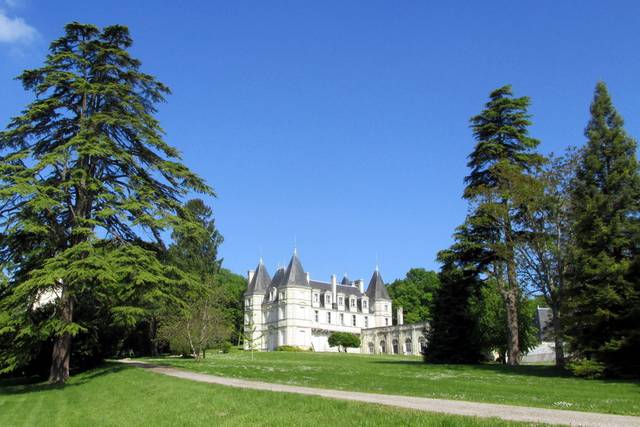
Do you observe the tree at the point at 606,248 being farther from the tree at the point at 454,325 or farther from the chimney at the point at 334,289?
the chimney at the point at 334,289

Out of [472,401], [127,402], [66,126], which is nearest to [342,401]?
[472,401]

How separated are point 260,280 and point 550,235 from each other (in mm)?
54157

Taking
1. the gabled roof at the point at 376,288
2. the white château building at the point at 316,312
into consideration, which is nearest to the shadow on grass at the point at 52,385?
the white château building at the point at 316,312

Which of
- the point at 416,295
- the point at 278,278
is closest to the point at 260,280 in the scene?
the point at 278,278

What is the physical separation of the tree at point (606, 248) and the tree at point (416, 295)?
6105cm

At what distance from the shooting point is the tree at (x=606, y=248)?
20.4m

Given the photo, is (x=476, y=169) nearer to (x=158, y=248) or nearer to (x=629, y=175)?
(x=629, y=175)

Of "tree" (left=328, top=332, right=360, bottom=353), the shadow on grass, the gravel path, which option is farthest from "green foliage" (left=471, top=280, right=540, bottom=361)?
"tree" (left=328, top=332, right=360, bottom=353)

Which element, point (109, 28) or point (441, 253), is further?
point (441, 253)

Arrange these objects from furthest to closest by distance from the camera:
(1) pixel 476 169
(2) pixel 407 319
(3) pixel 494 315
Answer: (2) pixel 407 319 < (3) pixel 494 315 < (1) pixel 476 169

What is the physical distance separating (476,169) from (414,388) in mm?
18301

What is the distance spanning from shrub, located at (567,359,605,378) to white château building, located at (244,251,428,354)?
42.4 metres

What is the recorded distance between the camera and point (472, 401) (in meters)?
11.8

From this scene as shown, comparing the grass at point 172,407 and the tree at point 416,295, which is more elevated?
the tree at point 416,295
